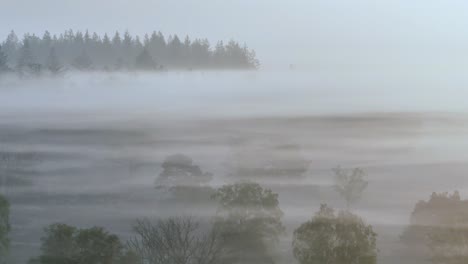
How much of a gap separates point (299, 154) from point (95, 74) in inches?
48.3

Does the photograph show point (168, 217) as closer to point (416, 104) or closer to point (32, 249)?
point (32, 249)

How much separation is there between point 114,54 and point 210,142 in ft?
2.55

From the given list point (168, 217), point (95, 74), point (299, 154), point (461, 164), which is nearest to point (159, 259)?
point (168, 217)

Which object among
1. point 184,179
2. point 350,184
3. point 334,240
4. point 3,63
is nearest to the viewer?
point 334,240

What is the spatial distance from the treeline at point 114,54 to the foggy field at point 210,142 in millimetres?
92

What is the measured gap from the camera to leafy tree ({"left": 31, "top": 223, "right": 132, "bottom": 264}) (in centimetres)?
280

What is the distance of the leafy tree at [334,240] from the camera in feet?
9.10

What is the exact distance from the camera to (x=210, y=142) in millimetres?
3209

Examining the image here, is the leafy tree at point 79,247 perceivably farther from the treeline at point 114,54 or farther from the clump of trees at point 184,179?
the treeline at point 114,54

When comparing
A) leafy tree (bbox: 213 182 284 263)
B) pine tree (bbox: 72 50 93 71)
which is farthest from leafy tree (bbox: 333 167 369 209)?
pine tree (bbox: 72 50 93 71)

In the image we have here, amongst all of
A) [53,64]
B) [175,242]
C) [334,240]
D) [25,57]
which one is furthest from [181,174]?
[25,57]

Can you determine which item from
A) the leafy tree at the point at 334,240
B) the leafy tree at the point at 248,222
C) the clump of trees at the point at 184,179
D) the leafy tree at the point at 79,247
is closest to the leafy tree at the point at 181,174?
the clump of trees at the point at 184,179

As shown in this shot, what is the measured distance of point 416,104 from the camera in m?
3.19

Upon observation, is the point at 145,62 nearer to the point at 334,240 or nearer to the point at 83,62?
the point at 83,62
